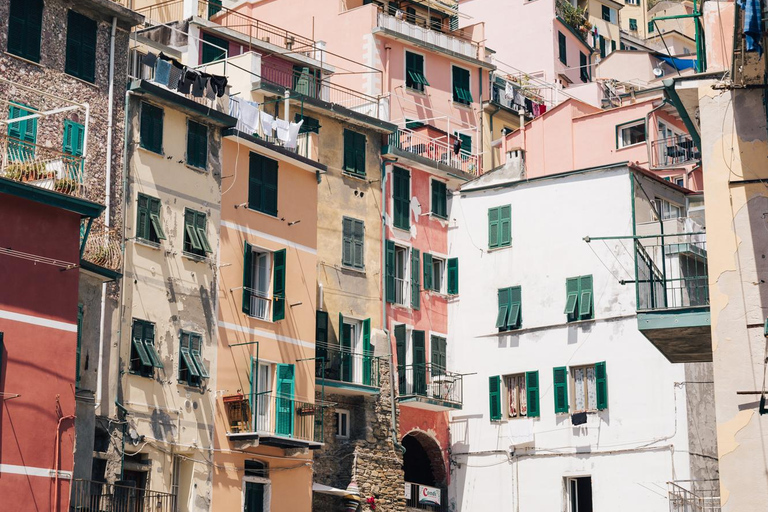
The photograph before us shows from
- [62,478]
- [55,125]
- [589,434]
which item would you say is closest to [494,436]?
[589,434]

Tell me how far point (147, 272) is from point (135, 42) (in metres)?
9.28

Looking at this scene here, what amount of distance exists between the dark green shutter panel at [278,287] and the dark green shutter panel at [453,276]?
10810mm

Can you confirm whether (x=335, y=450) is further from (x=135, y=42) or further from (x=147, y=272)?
(x=135, y=42)

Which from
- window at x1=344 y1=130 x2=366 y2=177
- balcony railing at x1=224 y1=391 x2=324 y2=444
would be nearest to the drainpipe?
window at x1=344 y1=130 x2=366 y2=177

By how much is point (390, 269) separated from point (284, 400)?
9.46 metres

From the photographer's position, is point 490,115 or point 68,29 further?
point 490,115

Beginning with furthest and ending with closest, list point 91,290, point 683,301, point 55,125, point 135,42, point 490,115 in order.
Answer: point 490,115
point 135,42
point 55,125
point 91,290
point 683,301

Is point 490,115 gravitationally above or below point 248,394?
above

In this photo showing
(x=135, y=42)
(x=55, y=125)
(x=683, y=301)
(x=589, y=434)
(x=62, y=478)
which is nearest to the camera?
(x=683, y=301)

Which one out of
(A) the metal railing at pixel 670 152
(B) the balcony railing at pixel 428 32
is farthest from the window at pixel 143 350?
(A) the metal railing at pixel 670 152

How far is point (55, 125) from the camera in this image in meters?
38.7

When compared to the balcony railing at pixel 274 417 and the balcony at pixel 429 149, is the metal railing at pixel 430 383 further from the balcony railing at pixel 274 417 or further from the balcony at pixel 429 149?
the balcony at pixel 429 149

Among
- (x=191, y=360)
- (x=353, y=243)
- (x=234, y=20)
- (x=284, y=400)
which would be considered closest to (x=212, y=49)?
(x=353, y=243)

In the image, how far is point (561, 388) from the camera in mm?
49938
